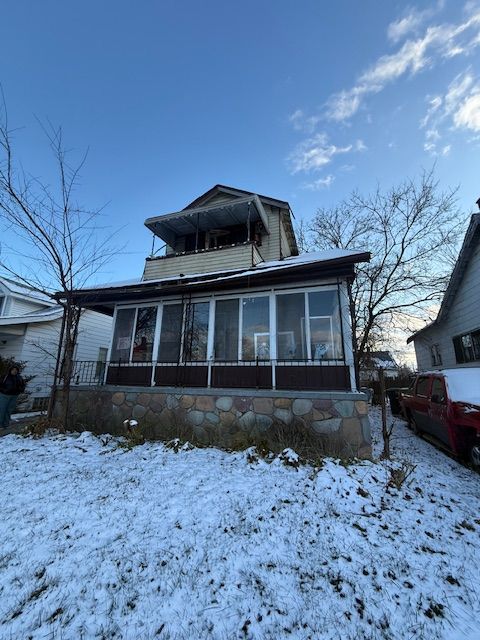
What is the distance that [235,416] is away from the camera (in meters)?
6.42

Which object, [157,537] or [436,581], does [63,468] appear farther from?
[436,581]

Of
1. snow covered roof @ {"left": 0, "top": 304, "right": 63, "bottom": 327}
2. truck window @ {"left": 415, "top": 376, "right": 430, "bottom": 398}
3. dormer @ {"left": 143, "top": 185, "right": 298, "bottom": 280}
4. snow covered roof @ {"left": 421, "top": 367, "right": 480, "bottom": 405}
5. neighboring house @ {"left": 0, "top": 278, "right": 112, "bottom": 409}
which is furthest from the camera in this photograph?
neighboring house @ {"left": 0, "top": 278, "right": 112, "bottom": 409}

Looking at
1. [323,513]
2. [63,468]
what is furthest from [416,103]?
[63,468]

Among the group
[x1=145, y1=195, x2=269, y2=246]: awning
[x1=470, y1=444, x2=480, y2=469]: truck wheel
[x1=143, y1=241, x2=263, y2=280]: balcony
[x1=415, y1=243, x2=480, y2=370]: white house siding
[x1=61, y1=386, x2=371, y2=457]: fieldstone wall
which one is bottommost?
[x1=470, y1=444, x2=480, y2=469]: truck wheel

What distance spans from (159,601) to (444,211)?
56.1 feet

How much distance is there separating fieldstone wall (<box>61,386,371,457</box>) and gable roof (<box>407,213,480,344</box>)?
301 inches

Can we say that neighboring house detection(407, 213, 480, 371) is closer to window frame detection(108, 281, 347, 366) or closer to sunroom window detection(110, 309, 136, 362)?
window frame detection(108, 281, 347, 366)

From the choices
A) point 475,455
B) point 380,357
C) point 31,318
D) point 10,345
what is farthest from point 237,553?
point 380,357

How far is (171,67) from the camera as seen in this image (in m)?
9.98

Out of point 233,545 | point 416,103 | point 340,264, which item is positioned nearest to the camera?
point 233,545

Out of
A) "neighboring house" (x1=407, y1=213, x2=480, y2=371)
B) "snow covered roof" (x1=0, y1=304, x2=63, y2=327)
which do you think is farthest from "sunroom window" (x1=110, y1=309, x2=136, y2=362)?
"neighboring house" (x1=407, y1=213, x2=480, y2=371)

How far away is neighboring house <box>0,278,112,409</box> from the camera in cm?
1198

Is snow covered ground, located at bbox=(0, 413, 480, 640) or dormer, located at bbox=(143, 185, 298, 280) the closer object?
snow covered ground, located at bbox=(0, 413, 480, 640)

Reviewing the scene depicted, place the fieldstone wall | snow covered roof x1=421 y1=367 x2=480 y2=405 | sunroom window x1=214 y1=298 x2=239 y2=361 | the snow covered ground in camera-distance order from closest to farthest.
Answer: the snow covered ground
snow covered roof x1=421 y1=367 x2=480 y2=405
the fieldstone wall
sunroom window x1=214 y1=298 x2=239 y2=361
